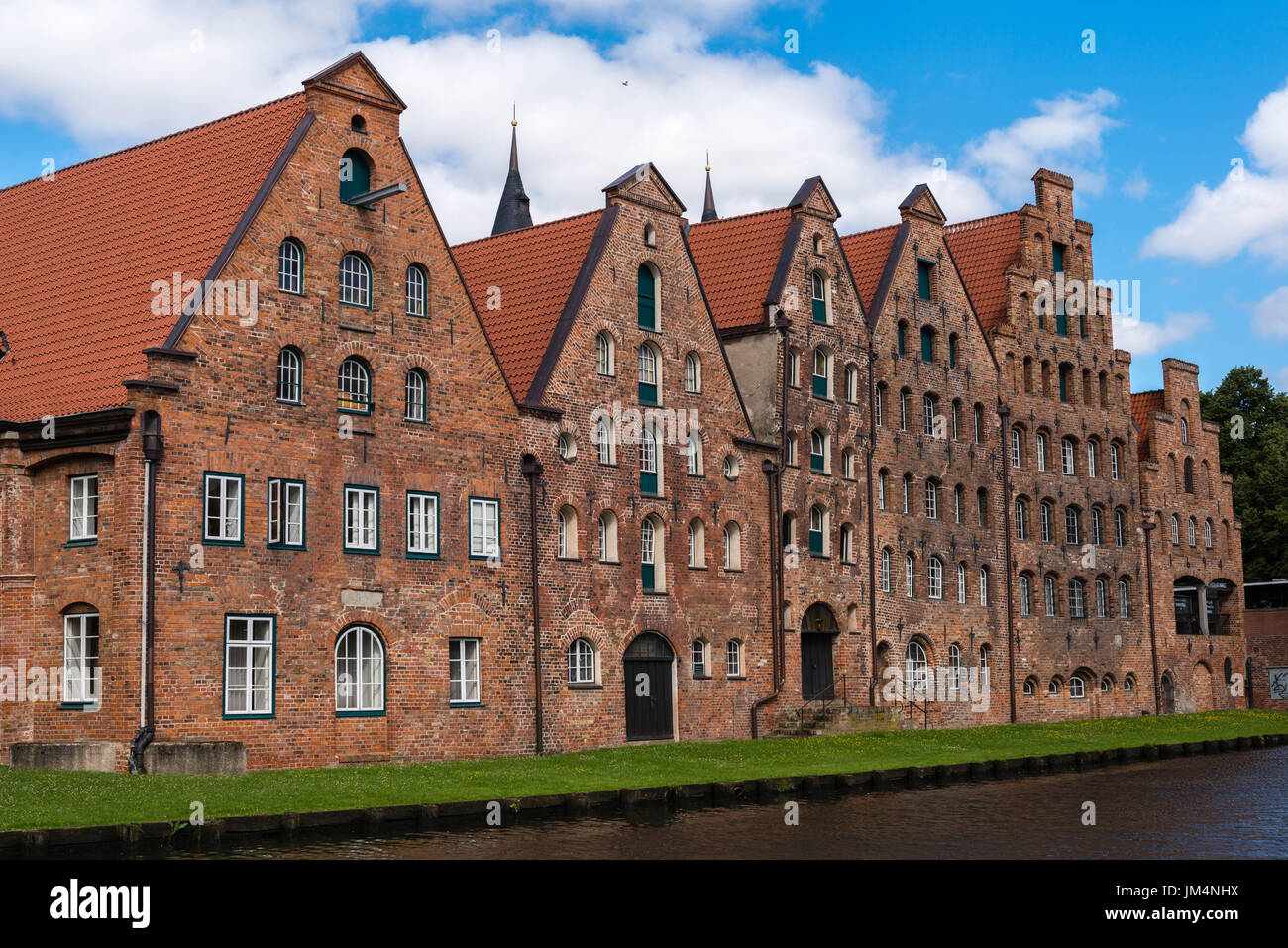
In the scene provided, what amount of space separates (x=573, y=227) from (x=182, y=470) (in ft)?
49.7

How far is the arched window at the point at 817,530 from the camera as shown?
45.8m

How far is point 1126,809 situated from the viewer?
83.4 feet

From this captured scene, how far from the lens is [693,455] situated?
137ft

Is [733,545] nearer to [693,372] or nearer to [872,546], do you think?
[693,372]

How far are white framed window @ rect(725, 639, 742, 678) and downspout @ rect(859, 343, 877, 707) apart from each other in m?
5.94

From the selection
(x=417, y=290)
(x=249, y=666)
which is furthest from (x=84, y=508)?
(x=417, y=290)

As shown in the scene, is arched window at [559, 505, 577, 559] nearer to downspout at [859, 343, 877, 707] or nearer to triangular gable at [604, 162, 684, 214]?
triangular gable at [604, 162, 684, 214]

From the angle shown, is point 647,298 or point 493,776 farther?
point 647,298

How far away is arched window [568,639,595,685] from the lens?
3766cm

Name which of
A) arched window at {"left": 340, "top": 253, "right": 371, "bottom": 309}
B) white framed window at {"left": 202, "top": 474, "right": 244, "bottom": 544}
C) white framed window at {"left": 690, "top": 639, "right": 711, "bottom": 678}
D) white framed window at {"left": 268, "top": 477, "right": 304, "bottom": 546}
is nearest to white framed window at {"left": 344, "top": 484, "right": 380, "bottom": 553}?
white framed window at {"left": 268, "top": 477, "right": 304, "bottom": 546}

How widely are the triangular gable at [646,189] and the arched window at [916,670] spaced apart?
1607 cm

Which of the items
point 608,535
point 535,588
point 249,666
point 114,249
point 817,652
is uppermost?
point 114,249

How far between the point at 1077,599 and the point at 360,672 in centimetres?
3349
